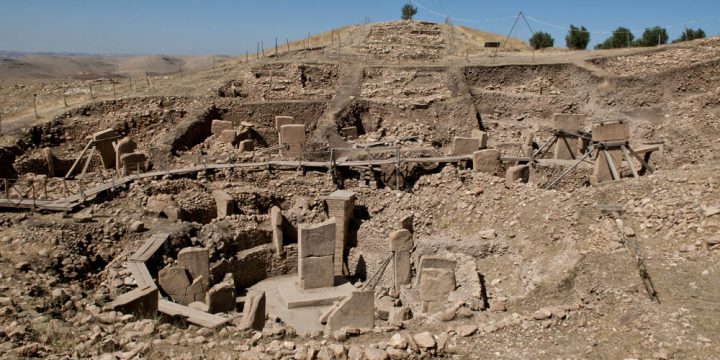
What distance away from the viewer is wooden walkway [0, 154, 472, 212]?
13.7m

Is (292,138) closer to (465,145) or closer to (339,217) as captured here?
(339,217)

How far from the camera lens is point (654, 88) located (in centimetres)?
2344

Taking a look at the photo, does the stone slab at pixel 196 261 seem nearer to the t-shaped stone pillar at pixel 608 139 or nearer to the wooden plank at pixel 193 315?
the wooden plank at pixel 193 315

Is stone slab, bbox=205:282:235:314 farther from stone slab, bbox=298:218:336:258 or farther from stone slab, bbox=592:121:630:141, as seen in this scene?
stone slab, bbox=592:121:630:141

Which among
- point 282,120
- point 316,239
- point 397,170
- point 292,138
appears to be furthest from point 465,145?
point 282,120

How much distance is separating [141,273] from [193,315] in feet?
7.28

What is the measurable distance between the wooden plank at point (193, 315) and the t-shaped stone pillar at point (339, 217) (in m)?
5.39

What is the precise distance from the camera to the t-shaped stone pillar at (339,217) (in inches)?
576

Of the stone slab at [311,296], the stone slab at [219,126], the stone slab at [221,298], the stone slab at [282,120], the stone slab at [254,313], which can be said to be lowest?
the stone slab at [311,296]

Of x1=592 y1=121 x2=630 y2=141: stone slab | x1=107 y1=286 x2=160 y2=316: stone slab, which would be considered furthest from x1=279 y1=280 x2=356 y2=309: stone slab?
x1=592 y1=121 x2=630 y2=141: stone slab

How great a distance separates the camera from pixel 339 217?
1484cm

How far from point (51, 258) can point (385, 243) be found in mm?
7999

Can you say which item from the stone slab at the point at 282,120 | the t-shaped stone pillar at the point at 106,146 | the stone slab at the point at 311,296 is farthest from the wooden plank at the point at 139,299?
the stone slab at the point at 282,120

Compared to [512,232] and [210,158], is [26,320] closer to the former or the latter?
[512,232]
